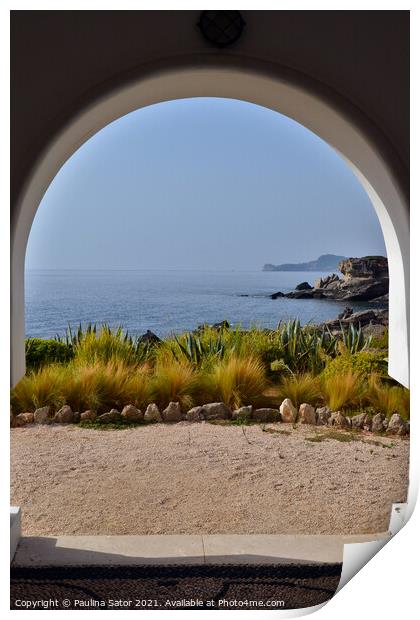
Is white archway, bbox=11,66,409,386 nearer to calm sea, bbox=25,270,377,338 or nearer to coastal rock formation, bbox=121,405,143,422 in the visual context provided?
coastal rock formation, bbox=121,405,143,422

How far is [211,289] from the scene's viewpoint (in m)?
16.7

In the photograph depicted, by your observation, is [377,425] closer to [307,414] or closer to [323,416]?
[323,416]

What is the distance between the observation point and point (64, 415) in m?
7.39

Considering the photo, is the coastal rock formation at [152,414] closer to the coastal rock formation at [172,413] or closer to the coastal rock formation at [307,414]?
the coastal rock formation at [172,413]

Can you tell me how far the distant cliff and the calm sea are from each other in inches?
12.9

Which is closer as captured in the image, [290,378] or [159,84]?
[159,84]

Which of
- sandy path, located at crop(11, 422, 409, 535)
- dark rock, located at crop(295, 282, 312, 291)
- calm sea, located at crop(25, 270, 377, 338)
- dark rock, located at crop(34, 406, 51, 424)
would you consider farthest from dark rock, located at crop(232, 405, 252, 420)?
dark rock, located at crop(295, 282, 312, 291)

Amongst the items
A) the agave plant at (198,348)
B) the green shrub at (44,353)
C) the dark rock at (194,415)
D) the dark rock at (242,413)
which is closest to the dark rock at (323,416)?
the dark rock at (242,413)

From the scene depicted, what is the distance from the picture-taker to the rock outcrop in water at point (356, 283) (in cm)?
1347

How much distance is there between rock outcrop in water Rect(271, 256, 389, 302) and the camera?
13.5m

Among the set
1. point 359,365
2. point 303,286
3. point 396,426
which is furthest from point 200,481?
point 303,286
